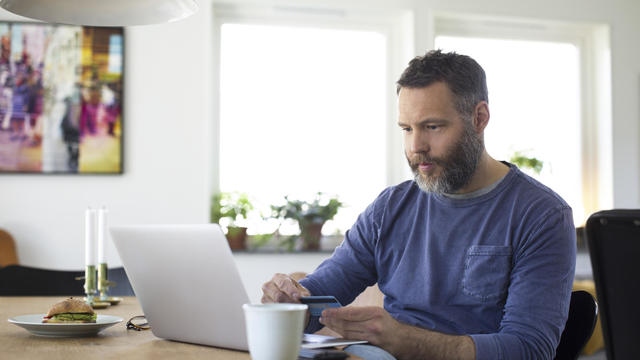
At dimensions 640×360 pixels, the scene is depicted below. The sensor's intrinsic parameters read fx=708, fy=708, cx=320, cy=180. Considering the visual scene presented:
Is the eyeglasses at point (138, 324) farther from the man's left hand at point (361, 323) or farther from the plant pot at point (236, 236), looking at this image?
the plant pot at point (236, 236)

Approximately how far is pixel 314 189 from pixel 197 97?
898 millimetres

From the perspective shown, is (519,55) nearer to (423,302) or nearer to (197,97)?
(197,97)

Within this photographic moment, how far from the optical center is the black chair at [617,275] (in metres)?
0.65

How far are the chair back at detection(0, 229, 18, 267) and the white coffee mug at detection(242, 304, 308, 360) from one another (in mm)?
2995

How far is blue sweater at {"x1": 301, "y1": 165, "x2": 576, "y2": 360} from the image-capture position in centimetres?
143

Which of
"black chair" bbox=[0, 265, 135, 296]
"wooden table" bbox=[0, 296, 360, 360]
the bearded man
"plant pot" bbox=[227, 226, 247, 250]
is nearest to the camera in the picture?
"wooden table" bbox=[0, 296, 360, 360]

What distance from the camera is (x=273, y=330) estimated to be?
97 centimetres

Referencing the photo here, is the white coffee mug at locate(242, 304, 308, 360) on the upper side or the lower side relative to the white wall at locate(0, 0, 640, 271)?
lower

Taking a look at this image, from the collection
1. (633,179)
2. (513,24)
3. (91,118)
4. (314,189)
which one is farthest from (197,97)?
(633,179)

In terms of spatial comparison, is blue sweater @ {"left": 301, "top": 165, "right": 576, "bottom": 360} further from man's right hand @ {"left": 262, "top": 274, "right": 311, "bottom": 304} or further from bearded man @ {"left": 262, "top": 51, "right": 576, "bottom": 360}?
man's right hand @ {"left": 262, "top": 274, "right": 311, "bottom": 304}

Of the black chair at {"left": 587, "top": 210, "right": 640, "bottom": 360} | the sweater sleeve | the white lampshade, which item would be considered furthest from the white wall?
the black chair at {"left": 587, "top": 210, "right": 640, "bottom": 360}

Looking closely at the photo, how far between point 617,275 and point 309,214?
3430 mm

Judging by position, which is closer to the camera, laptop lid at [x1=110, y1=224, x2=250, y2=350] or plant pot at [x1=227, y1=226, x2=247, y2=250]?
laptop lid at [x1=110, y1=224, x2=250, y2=350]

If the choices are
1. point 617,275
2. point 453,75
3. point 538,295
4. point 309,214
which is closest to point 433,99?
point 453,75
